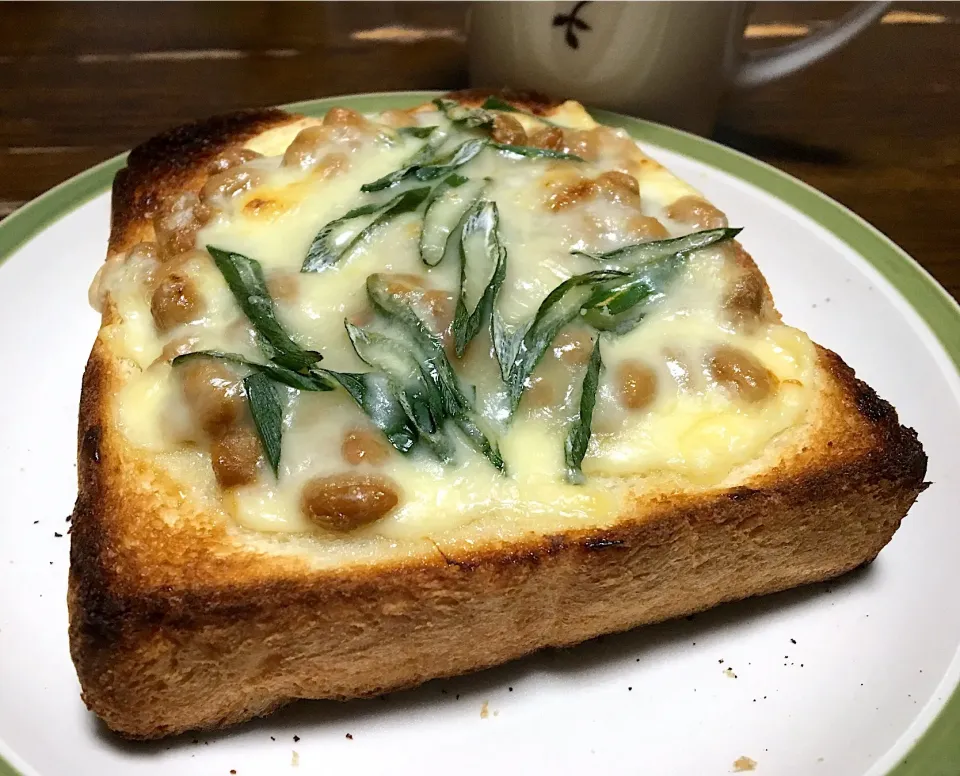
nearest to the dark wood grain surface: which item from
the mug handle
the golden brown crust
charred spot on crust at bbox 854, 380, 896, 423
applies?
the mug handle

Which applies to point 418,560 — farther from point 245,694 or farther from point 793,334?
point 793,334

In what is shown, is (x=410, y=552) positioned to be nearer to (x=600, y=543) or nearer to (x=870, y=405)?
(x=600, y=543)

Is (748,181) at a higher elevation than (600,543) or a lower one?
higher

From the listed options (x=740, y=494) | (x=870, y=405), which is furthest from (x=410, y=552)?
(x=870, y=405)

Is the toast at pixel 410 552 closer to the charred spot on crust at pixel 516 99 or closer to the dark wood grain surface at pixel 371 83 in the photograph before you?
the charred spot on crust at pixel 516 99

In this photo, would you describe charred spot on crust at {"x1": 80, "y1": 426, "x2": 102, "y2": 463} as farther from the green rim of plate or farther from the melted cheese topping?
the green rim of plate

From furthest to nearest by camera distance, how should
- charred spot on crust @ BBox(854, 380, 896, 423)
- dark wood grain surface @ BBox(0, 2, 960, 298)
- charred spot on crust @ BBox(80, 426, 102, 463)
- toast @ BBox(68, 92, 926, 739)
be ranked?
dark wood grain surface @ BBox(0, 2, 960, 298) < charred spot on crust @ BBox(854, 380, 896, 423) < charred spot on crust @ BBox(80, 426, 102, 463) < toast @ BBox(68, 92, 926, 739)
